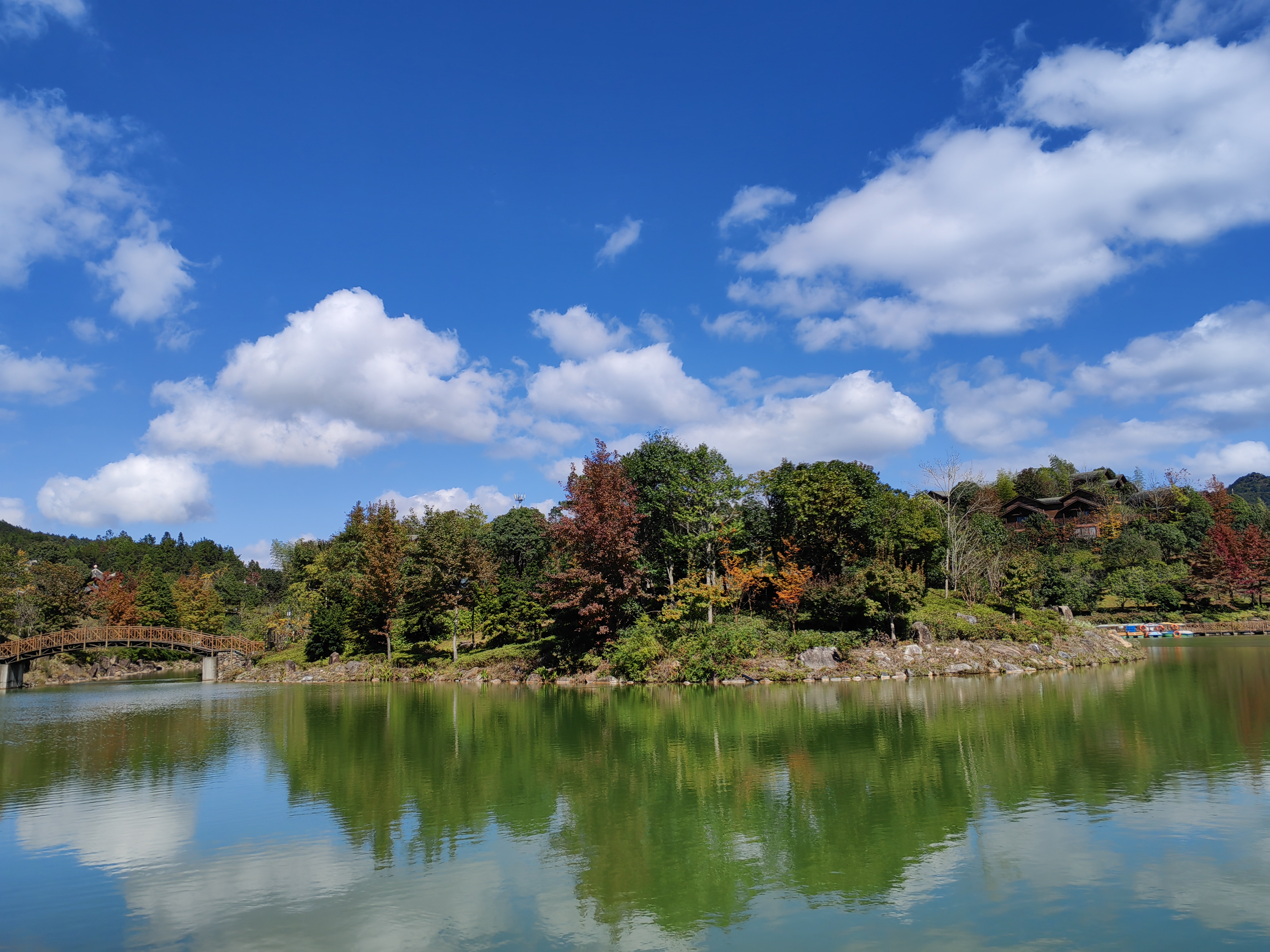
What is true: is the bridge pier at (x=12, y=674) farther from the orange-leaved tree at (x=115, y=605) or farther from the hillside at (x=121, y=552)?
the hillside at (x=121, y=552)

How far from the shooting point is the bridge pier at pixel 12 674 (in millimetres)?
43938

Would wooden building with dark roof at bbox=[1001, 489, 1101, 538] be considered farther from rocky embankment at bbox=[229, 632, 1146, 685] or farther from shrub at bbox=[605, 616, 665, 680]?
shrub at bbox=[605, 616, 665, 680]

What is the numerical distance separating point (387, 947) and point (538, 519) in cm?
4077

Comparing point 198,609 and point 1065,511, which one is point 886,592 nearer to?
point 1065,511

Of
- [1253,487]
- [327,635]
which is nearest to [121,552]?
[327,635]

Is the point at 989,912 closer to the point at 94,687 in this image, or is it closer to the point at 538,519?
the point at 538,519

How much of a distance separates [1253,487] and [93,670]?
20758 centimetres

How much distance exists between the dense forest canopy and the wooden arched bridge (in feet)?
11.7

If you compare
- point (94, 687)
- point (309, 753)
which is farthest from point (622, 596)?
point (94, 687)

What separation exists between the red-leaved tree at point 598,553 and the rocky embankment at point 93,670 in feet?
122

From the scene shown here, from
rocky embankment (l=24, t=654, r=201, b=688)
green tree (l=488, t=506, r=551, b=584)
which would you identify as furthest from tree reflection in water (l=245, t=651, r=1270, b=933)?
rocky embankment (l=24, t=654, r=201, b=688)

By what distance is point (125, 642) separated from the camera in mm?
49906

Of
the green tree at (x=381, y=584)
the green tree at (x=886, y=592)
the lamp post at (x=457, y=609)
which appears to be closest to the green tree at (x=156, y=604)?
the green tree at (x=381, y=584)

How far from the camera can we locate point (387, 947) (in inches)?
302
